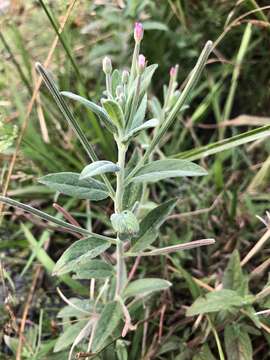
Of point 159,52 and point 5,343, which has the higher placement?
point 159,52

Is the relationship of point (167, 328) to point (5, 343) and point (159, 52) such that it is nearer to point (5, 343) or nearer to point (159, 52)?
point (5, 343)

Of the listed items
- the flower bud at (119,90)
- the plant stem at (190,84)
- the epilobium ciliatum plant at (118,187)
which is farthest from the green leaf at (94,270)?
the flower bud at (119,90)

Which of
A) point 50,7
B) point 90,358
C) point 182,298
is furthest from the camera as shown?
point 50,7

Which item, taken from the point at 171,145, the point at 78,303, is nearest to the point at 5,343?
the point at 78,303

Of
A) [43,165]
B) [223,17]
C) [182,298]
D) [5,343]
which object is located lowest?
[182,298]

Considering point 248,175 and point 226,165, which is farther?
point 226,165

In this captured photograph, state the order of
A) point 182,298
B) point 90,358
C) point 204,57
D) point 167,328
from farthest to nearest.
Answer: point 182,298 → point 167,328 → point 90,358 → point 204,57
